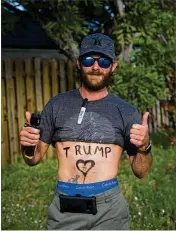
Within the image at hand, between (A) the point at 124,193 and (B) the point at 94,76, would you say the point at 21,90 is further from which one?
(B) the point at 94,76

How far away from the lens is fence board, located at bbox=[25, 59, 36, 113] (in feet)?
25.8

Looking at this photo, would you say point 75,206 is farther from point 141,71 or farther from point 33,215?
point 141,71

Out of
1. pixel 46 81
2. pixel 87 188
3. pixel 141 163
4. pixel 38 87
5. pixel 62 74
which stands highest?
pixel 62 74

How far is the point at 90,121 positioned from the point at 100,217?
0.52 m

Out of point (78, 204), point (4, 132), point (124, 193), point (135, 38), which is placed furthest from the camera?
point (4, 132)

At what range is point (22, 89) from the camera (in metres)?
7.85

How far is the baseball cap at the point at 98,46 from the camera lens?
2496 mm

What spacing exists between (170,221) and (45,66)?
4190 millimetres

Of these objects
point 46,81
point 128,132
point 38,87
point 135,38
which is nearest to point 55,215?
point 128,132

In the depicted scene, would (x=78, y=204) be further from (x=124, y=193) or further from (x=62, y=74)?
(x=62, y=74)

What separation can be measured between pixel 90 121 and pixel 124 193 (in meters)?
3.39

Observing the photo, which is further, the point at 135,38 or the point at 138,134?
the point at 135,38

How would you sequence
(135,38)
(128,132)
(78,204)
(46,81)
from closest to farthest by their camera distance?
(78,204)
(128,132)
(135,38)
(46,81)

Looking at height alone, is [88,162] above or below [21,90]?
below
